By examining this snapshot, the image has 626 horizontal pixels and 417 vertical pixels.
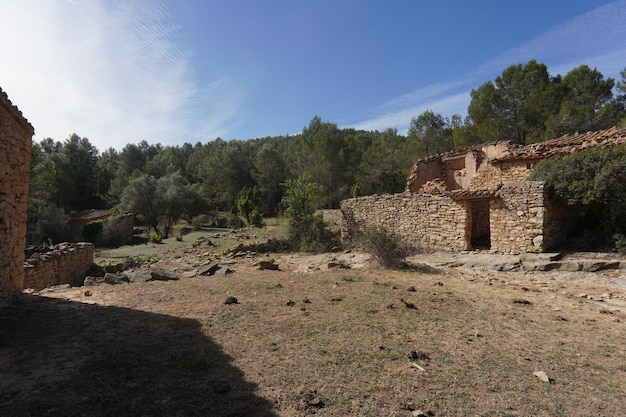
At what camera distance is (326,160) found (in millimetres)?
30516

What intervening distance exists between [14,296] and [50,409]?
3.67 metres

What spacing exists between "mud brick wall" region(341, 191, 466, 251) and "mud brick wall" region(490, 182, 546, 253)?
3.81 feet

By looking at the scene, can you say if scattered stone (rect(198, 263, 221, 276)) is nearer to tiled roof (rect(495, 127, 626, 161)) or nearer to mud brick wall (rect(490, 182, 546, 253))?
mud brick wall (rect(490, 182, 546, 253))

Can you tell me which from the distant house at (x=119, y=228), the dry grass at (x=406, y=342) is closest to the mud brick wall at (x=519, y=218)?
the dry grass at (x=406, y=342)

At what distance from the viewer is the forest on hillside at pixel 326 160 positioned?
20.1 m

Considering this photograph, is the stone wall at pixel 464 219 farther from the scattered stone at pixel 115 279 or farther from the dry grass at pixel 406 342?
the scattered stone at pixel 115 279

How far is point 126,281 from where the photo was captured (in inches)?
292

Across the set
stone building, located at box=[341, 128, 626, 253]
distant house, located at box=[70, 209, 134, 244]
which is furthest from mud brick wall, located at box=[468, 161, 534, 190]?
distant house, located at box=[70, 209, 134, 244]

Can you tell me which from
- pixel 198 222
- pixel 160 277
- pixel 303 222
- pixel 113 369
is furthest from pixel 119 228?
pixel 113 369

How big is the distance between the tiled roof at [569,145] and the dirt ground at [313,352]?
6.46 m

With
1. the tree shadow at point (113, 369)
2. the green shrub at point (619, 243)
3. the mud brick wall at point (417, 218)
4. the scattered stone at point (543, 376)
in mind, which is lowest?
A: the scattered stone at point (543, 376)

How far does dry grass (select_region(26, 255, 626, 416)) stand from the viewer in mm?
2803

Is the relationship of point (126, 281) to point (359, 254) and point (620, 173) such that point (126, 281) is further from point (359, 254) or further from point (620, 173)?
point (620, 173)

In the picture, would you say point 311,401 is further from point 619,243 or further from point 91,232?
point 91,232
